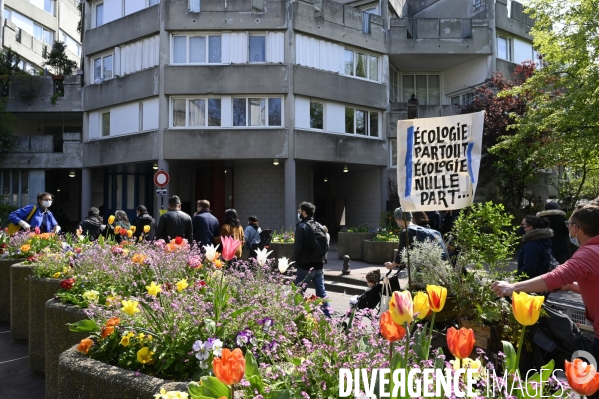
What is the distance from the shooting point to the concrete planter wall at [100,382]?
2.86m

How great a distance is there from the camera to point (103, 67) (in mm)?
24859

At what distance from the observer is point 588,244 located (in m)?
3.55

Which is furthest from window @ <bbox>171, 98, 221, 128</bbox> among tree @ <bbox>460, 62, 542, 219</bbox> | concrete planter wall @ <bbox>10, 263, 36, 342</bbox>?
concrete planter wall @ <bbox>10, 263, 36, 342</bbox>

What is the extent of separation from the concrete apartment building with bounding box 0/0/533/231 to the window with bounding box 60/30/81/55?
12924mm

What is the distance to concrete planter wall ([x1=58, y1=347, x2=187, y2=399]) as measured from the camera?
286cm

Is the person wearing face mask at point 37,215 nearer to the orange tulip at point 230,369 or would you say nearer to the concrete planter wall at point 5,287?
the concrete planter wall at point 5,287

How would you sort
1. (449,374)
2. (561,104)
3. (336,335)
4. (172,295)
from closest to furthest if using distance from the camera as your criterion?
(449,374), (336,335), (172,295), (561,104)

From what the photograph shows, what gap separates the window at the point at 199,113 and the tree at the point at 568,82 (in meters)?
11.7

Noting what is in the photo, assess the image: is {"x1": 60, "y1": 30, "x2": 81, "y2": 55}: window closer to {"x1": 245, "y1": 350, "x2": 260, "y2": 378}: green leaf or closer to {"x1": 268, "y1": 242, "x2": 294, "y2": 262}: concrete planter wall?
{"x1": 268, "y1": 242, "x2": 294, "y2": 262}: concrete planter wall

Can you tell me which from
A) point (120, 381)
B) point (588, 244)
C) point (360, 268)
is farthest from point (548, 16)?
point (120, 381)

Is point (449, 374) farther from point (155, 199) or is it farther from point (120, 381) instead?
point (155, 199)

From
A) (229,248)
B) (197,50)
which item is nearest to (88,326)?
(229,248)

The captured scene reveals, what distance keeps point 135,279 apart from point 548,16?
1381cm

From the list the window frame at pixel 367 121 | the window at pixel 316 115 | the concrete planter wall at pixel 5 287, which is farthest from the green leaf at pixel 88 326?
the window frame at pixel 367 121
